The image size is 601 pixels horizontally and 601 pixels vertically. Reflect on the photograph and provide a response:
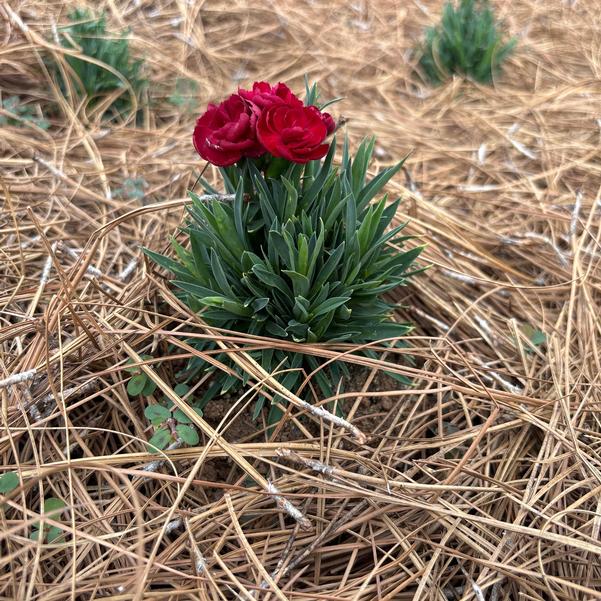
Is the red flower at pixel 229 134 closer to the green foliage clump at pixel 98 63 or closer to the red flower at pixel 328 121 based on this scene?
the red flower at pixel 328 121

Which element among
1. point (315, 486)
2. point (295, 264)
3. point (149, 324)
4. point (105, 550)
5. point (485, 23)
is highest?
point (485, 23)

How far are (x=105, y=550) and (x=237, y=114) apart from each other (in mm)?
1190

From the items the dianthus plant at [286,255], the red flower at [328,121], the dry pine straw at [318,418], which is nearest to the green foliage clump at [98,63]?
the dry pine straw at [318,418]

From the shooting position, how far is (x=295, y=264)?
171cm

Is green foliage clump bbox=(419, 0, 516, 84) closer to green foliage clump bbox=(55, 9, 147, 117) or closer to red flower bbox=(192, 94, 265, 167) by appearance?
green foliage clump bbox=(55, 9, 147, 117)

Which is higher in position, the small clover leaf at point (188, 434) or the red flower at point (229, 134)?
the red flower at point (229, 134)

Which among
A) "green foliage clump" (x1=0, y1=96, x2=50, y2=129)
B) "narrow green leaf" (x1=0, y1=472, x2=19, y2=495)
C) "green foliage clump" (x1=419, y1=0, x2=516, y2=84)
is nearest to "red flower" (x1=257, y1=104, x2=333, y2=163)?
"narrow green leaf" (x1=0, y1=472, x2=19, y2=495)

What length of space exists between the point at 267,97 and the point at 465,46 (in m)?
2.49

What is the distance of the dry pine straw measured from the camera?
155cm

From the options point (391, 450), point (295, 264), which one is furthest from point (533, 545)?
point (295, 264)

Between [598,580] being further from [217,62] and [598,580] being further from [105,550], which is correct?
[217,62]

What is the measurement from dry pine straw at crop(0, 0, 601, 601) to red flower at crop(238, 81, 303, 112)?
51 cm

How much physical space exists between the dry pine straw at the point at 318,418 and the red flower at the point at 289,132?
0.59 m

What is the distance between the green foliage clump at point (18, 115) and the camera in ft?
9.39
